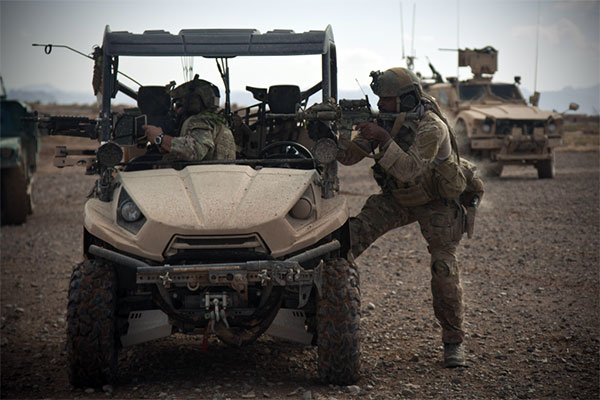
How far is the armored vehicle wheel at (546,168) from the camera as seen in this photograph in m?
18.4

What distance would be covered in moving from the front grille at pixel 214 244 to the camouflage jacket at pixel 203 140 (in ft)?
3.28

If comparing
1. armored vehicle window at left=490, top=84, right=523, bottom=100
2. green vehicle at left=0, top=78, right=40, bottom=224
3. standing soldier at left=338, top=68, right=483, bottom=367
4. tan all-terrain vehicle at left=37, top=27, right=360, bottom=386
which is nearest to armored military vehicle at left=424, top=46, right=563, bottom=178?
armored vehicle window at left=490, top=84, right=523, bottom=100

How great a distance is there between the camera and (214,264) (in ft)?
13.8

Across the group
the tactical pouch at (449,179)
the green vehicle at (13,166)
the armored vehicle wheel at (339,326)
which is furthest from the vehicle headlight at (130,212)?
the green vehicle at (13,166)

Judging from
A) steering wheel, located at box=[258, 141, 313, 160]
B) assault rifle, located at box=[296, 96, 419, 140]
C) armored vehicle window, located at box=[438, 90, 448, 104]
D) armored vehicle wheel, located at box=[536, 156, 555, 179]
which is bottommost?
armored vehicle wheel, located at box=[536, 156, 555, 179]

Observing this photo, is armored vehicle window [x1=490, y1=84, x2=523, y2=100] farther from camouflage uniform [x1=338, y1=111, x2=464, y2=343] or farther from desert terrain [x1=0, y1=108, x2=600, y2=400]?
camouflage uniform [x1=338, y1=111, x2=464, y2=343]

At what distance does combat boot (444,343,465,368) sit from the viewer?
5.18m

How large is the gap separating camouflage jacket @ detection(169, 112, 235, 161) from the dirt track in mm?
1319

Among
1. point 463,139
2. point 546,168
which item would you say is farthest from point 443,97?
point 546,168

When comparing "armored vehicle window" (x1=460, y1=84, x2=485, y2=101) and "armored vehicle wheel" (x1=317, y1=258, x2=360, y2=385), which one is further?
"armored vehicle window" (x1=460, y1=84, x2=485, y2=101)

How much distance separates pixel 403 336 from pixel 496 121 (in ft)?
41.3

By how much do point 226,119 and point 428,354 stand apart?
7.07 feet

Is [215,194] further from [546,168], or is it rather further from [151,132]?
[546,168]

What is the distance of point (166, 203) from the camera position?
446 centimetres
